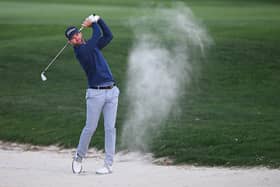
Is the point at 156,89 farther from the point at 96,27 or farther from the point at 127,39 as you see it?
the point at 127,39

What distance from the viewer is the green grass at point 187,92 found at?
13.3 meters

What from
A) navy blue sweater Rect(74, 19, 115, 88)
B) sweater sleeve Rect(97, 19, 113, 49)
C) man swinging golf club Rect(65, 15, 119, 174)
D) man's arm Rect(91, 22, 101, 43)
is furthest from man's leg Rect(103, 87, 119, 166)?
man's arm Rect(91, 22, 101, 43)

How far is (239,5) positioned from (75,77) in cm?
1981

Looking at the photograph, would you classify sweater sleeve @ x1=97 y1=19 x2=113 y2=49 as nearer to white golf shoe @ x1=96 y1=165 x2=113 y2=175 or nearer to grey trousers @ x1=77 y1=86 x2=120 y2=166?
grey trousers @ x1=77 y1=86 x2=120 y2=166

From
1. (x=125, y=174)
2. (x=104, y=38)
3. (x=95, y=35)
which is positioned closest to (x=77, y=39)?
(x=95, y=35)

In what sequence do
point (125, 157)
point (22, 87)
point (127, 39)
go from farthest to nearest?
1. point (127, 39)
2. point (22, 87)
3. point (125, 157)

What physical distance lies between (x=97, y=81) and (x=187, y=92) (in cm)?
805

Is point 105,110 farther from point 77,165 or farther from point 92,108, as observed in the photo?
point 77,165

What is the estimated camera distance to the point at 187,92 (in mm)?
19141

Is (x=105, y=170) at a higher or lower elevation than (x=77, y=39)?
lower

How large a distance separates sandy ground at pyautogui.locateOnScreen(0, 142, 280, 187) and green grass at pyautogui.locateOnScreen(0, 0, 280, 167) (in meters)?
0.51

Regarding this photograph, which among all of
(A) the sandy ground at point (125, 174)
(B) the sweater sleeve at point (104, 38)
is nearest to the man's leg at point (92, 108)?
(A) the sandy ground at point (125, 174)

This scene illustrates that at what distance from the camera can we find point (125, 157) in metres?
13.1

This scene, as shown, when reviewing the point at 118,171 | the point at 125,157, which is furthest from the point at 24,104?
the point at 118,171
